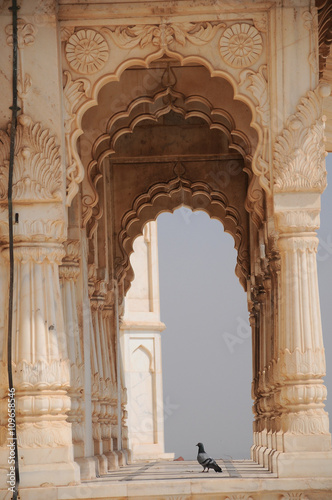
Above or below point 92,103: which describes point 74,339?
below

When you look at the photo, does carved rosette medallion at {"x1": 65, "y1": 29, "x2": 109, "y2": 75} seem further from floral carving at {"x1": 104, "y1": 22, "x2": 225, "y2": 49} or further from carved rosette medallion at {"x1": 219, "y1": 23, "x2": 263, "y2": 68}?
carved rosette medallion at {"x1": 219, "y1": 23, "x2": 263, "y2": 68}

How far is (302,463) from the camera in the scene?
9570 millimetres

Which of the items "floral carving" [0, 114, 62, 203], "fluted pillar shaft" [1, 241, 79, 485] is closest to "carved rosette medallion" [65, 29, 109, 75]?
"floral carving" [0, 114, 62, 203]

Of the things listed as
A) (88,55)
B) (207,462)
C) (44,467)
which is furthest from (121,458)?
(88,55)

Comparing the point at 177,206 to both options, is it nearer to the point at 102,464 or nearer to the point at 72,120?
the point at 102,464

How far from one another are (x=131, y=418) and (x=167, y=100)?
14516mm

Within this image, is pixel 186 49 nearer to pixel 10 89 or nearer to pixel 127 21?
pixel 127 21

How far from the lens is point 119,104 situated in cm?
1292

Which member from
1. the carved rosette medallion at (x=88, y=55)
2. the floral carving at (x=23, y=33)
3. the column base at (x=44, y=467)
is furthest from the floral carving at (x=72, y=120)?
the column base at (x=44, y=467)

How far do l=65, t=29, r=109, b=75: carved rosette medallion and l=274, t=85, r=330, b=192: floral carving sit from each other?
76.6 inches

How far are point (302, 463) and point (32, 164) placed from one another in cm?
384

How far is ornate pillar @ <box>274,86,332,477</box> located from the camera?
31.9ft

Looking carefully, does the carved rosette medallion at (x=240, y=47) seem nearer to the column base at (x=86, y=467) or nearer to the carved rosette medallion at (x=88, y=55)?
the carved rosette medallion at (x=88, y=55)

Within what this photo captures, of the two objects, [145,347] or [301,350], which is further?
[145,347]
